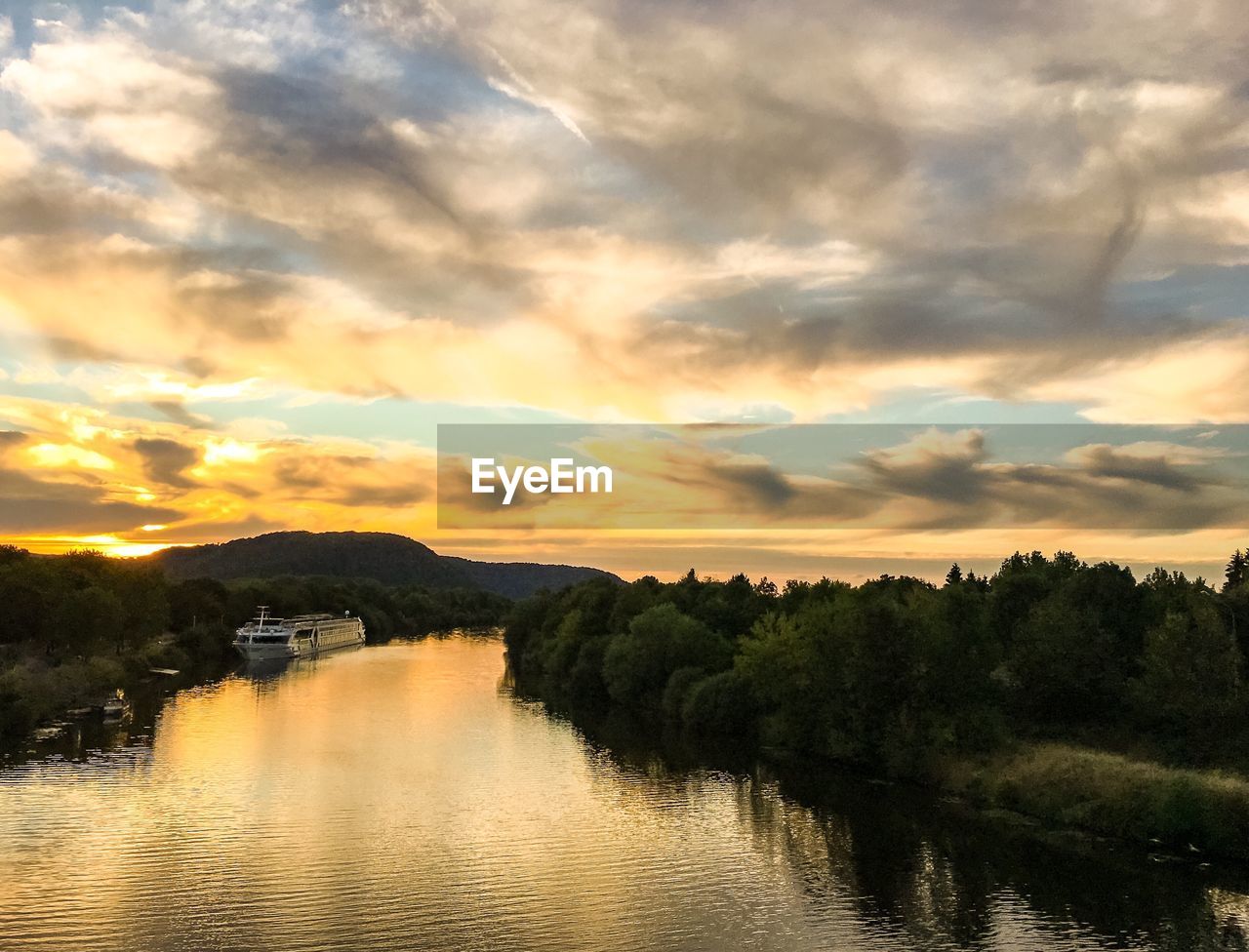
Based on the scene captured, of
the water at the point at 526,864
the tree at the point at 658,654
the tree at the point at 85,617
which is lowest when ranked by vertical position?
the water at the point at 526,864

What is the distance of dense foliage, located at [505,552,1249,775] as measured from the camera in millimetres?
66250

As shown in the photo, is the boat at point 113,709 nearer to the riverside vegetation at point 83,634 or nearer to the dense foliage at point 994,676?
the riverside vegetation at point 83,634

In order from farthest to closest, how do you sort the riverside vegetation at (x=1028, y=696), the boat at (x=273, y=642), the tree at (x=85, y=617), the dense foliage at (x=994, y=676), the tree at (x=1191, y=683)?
the boat at (x=273, y=642)
the tree at (x=85, y=617)
the dense foliage at (x=994, y=676)
the tree at (x=1191, y=683)
the riverside vegetation at (x=1028, y=696)

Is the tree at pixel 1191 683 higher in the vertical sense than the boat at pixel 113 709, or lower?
higher

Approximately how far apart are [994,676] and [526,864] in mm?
45732

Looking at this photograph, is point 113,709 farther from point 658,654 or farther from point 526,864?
point 526,864

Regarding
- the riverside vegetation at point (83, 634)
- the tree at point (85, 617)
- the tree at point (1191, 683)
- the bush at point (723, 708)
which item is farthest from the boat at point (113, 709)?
the tree at point (1191, 683)

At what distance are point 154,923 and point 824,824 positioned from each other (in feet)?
115

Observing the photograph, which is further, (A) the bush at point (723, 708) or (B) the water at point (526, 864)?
(A) the bush at point (723, 708)

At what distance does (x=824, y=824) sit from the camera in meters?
58.0

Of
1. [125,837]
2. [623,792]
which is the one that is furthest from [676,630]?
[125,837]

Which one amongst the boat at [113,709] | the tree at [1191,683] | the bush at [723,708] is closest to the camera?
the tree at [1191,683]

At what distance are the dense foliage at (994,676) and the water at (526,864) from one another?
6.44 m

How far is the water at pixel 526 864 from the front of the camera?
3925cm
